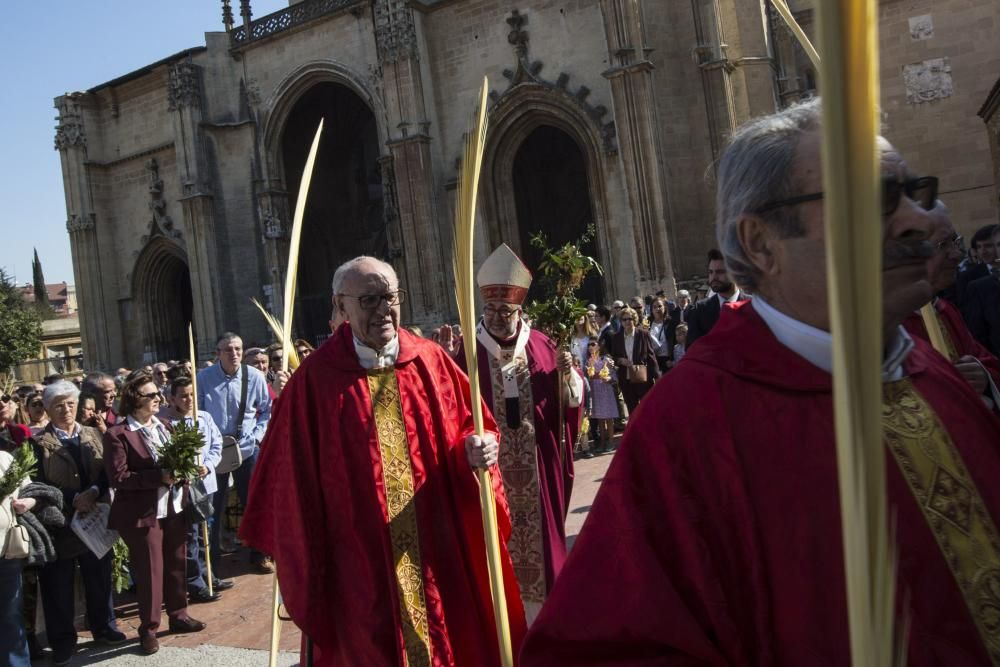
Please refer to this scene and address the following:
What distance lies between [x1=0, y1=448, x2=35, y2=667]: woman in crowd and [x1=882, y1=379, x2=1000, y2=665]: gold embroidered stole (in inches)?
206

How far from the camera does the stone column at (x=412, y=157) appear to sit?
827 inches

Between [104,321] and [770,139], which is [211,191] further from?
[770,139]

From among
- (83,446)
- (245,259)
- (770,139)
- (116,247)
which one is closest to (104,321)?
(116,247)

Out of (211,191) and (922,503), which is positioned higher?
(211,191)

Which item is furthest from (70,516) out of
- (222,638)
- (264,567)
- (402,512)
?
(402,512)

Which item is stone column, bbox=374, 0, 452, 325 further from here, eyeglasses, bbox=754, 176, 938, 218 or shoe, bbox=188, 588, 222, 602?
eyeglasses, bbox=754, 176, 938, 218

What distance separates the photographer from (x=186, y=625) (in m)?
6.45

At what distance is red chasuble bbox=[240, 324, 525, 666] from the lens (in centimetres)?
352

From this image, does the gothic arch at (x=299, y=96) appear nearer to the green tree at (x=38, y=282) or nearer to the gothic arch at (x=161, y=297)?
the gothic arch at (x=161, y=297)

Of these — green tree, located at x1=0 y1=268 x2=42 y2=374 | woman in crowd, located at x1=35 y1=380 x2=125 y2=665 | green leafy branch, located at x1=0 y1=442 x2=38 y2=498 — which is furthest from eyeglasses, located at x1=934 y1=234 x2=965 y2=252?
green tree, located at x1=0 y1=268 x2=42 y2=374

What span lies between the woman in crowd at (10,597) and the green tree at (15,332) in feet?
118

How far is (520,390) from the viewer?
520 cm

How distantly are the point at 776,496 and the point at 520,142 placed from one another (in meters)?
19.9

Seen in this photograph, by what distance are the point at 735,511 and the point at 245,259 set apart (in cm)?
2585
